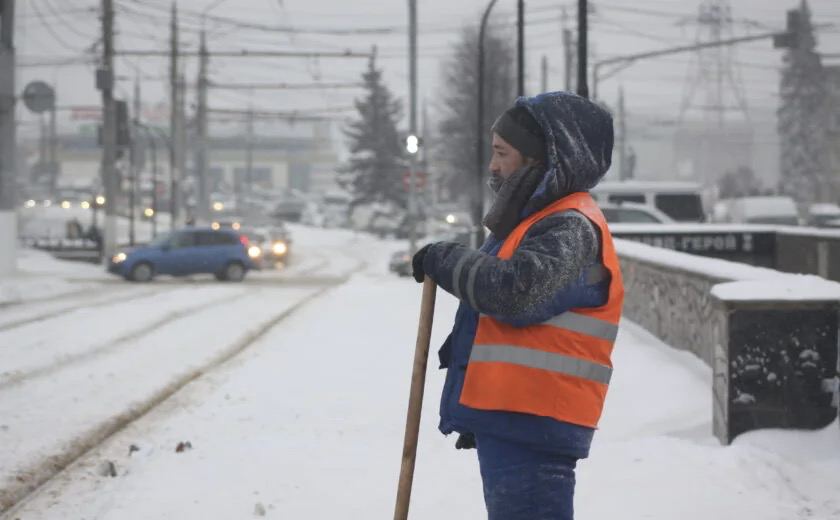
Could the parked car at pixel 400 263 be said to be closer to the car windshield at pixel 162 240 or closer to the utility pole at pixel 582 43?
the car windshield at pixel 162 240

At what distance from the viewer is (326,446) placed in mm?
7699

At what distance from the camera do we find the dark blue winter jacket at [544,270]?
327 cm

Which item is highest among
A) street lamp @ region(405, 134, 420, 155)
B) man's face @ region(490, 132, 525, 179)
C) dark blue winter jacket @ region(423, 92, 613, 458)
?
street lamp @ region(405, 134, 420, 155)

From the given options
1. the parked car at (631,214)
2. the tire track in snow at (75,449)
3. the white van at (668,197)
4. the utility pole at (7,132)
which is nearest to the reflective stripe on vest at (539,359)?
the tire track in snow at (75,449)

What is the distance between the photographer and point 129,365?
1184 cm

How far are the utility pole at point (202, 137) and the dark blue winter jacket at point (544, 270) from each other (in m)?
43.5

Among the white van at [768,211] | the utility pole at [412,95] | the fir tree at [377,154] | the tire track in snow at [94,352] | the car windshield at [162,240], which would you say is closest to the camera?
the tire track in snow at [94,352]

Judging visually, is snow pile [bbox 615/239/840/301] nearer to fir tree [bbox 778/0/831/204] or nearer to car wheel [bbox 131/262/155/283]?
car wheel [bbox 131/262/155/283]

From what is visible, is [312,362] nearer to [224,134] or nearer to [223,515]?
[223,515]

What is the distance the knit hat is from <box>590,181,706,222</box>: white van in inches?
1075

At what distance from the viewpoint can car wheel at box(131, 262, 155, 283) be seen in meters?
32.4

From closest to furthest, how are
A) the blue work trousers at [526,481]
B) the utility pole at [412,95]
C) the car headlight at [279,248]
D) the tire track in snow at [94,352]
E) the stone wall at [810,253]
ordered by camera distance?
the blue work trousers at [526,481]
the tire track in snow at [94,352]
the stone wall at [810,253]
the utility pole at [412,95]
the car headlight at [279,248]

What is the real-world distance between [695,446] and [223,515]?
2802 mm

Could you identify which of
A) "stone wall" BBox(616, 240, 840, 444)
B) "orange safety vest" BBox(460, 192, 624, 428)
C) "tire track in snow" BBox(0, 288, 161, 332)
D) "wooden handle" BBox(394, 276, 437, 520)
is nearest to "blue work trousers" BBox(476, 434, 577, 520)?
"orange safety vest" BBox(460, 192, 624, 428)
